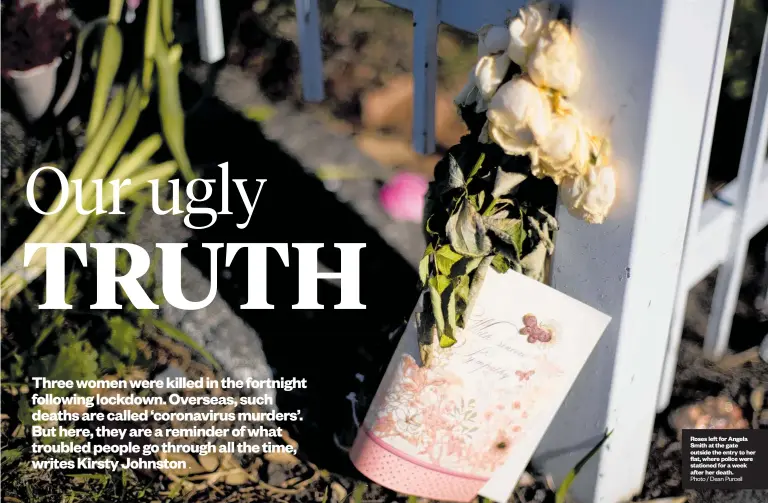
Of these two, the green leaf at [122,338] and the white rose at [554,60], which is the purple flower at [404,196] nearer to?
the green leaf at [122,338]

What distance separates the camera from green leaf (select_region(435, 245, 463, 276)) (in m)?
0.92

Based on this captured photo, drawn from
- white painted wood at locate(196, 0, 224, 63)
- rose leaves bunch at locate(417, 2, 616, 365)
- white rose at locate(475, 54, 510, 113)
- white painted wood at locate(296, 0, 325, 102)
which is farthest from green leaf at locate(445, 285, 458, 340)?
white painted wood at locate(196, 0, 224, 63)

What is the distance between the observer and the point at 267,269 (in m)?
1.40

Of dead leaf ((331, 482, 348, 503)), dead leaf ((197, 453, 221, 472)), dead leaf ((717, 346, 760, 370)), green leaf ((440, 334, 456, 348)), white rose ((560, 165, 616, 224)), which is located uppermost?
white rose ((560, 165, 616, 224))

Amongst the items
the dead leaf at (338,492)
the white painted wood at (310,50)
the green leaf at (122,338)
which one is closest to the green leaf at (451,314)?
the dead leaf at (338,492)

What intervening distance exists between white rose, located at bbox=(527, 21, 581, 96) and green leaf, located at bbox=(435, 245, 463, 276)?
0.65 ft

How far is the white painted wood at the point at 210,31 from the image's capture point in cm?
170

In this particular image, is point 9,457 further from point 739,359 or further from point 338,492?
point 739,359

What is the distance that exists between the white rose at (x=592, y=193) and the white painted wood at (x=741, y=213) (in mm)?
252

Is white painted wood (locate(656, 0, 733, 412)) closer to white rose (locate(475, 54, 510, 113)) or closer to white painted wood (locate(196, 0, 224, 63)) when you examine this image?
white rose (locate(475, 54, 510, 113))

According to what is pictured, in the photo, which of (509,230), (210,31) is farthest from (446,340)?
(210,31)

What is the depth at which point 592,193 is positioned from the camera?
83 cm

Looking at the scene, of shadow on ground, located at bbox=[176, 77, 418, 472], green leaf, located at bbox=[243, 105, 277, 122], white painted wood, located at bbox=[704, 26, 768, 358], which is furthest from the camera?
green leaf, located at bbox=[243, 105, 277, 122]

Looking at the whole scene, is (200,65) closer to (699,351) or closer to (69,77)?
(69,77)
